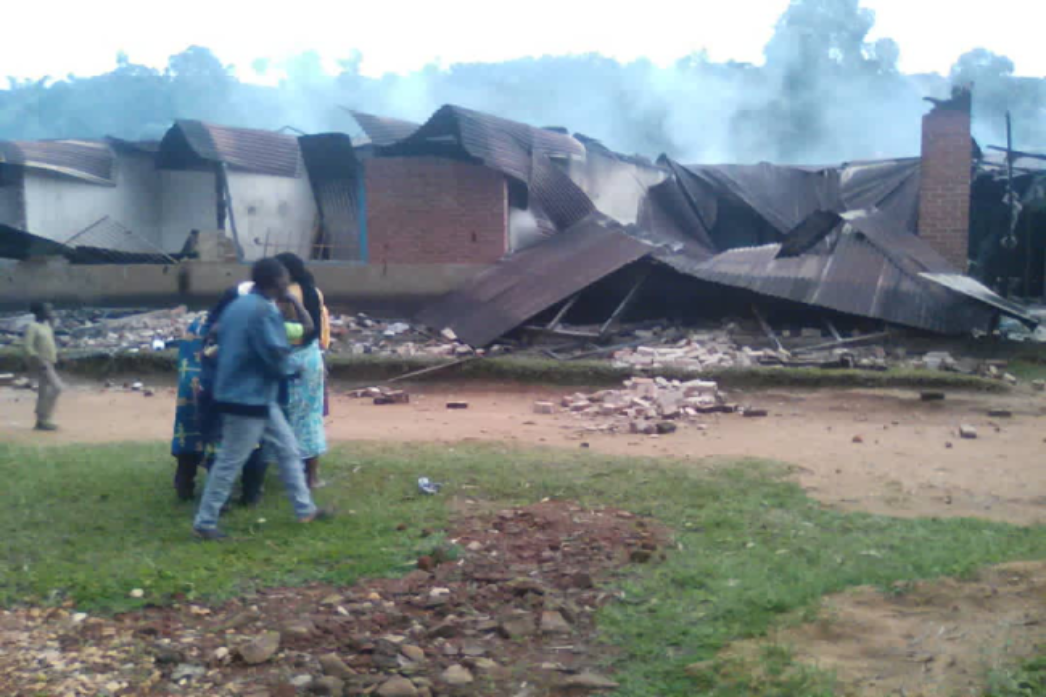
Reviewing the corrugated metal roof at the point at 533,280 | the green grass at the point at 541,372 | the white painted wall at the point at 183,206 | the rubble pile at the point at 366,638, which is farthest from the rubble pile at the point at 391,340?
the rubble pile at the point at 366,638

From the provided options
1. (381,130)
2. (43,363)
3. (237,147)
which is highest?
(381,130)

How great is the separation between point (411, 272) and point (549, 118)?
23.7 meters

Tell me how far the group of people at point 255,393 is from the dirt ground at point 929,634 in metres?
2.99

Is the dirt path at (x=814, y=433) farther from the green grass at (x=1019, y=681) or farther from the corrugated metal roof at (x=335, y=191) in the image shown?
the corrugated metal roof at (x=335, y=191)

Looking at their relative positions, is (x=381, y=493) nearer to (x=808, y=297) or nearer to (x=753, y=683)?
(x=753, y=683)

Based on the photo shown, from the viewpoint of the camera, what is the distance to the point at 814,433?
9.33 m

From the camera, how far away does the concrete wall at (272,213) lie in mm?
20438

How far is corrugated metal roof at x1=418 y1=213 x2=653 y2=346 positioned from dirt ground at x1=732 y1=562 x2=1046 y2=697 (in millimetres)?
9761

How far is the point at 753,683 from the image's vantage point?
3.55m

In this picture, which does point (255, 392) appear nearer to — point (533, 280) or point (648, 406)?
point (648, 406)

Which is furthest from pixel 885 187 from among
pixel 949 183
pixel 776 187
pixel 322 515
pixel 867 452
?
pixel 322 515

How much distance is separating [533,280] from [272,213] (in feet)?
27.3

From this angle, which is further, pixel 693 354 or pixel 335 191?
pixel 335 191

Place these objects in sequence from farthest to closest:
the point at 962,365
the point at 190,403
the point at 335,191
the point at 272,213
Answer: the point at 335,191 → the point at 272,213 → the point at 962,365 → the point at 190,403
